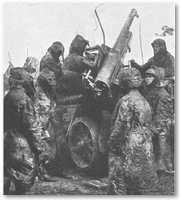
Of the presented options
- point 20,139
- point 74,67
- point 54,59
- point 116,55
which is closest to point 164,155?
point 116,55

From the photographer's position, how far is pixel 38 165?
5.45m

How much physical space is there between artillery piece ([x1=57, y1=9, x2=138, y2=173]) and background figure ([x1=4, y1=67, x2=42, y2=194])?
621mm

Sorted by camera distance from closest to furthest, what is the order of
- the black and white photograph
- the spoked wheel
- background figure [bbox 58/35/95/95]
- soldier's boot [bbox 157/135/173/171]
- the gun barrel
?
the black and white photograph → soldier's boot [bbox 157/135/173/171] → the gun barrel → the spoked wheel → background figure [bbox 58/35/95/95]

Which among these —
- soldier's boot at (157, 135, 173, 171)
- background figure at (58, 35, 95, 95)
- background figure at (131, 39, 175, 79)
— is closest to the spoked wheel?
background figure at (58, 35, 95, 95)

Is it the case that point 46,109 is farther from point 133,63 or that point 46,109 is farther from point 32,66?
point 133,63

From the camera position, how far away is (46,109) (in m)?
5.72

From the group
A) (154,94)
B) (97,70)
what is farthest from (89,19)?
(154,94)

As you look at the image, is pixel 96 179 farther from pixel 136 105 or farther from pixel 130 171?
pixel 136 105

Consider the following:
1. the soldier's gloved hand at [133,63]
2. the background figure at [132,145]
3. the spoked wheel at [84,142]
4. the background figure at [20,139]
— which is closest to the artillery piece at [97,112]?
the spoked wheel at [84,142]

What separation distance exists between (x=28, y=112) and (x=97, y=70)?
1.07 metres

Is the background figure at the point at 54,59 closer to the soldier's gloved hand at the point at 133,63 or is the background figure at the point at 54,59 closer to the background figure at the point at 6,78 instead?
the background figure at the point at 6,78

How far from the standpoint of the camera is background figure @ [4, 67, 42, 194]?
5.12 metres

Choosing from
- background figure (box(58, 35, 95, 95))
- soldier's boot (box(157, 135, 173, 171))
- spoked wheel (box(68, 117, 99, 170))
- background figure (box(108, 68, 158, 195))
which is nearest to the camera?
background figure (box(108, 68, 158, 195))

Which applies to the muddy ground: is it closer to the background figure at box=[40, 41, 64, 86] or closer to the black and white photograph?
the black and white photograph
